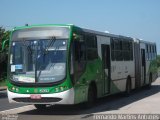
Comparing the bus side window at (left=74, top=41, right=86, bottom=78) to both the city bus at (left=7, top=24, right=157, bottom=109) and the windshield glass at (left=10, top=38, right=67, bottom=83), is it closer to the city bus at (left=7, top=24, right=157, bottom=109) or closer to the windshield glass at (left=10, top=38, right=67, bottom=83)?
the city bus at (left=7, top=24, right=157, bottom=109)

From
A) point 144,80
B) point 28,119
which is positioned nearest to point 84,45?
point 28,119

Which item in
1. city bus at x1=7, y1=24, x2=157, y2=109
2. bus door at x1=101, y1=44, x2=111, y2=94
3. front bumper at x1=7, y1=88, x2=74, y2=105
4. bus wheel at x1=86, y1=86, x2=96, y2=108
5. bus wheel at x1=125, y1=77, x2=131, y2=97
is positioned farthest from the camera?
bus wheel at x1=125, y1=77, x2=131, y2=97

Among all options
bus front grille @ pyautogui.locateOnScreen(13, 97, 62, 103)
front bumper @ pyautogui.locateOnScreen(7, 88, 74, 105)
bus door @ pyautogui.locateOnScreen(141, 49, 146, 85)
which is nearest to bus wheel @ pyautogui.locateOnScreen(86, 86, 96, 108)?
front bumper @ pyautogui.locateOnScreen(7, 88, 74, 105)

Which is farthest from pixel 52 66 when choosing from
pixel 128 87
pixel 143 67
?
pixel 143 67

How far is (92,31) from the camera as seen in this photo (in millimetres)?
18812

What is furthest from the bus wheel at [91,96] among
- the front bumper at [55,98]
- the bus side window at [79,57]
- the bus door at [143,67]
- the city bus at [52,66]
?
the bus door at [143,67]

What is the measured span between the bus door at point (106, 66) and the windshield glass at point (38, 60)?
4383 millimetres

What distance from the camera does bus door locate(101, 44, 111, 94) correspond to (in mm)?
19922

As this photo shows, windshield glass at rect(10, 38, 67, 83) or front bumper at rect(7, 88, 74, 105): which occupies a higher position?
windshield glass at rect(10, 38, 67, 83)

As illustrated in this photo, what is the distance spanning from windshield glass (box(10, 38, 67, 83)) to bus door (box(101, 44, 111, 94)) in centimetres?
438

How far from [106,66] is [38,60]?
5.19 meters

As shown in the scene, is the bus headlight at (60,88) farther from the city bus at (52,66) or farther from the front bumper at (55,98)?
the front bumper at (55,98)

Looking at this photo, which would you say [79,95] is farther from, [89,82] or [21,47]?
[21,47]

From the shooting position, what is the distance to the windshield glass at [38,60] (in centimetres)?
1556
